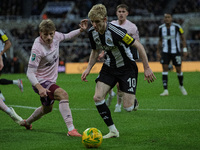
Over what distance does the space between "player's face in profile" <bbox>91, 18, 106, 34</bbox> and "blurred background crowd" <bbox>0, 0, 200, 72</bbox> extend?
68.3ft

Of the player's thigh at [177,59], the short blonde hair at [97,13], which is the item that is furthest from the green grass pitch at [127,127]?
the short blonde hair at [97,13]

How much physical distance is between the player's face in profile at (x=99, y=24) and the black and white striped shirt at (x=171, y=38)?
7.10 meters

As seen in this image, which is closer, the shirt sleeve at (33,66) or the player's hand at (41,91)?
the player's hand at (41,91)

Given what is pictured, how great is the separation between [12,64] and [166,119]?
→ 21210 mm

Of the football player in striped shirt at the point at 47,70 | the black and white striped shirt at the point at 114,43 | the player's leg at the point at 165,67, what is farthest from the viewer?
the player's leg at the point at 165,67

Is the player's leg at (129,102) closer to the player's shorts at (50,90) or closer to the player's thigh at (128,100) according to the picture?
the player's thigh at (128,100)

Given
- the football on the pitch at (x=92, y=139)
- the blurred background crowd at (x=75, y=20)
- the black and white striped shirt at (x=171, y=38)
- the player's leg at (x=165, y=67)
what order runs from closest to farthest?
the football on the pitch at (x=92, y=139) → the player's leg at (x=165, y=67) → the black and white striped shirt at (x=171, y=38) → the blurred background crowd at (x=75, y=20)

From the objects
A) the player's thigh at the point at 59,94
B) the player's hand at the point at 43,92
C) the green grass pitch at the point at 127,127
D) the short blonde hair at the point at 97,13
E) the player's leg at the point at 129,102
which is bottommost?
the green grass pitch at the point at 127,127

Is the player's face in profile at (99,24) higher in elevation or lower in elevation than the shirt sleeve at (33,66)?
higher

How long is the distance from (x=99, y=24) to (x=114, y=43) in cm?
41

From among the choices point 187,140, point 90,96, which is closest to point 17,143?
point 187,140

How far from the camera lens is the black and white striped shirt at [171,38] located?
42.7 ft

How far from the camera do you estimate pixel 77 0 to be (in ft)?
135

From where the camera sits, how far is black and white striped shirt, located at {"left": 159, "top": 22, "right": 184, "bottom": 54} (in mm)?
13009
